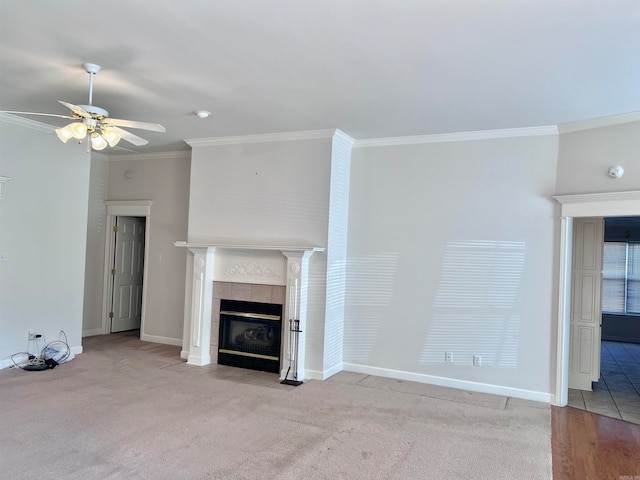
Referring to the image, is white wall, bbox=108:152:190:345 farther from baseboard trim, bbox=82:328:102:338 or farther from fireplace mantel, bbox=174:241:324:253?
fireplace mantel, bbox=174:241:324:253

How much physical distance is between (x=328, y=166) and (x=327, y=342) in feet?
6.58

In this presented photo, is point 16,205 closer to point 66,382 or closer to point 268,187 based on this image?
point 66,382

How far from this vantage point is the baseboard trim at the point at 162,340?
6598 mm

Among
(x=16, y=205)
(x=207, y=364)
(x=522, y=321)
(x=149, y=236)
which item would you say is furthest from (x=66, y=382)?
(x=522, y=321)

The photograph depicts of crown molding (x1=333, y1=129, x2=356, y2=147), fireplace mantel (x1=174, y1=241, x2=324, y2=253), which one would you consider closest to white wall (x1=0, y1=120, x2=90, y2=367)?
fireplace mantel (x1=174, y1=241, x2=324, y2=253)

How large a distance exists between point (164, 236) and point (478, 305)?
14.8 feet

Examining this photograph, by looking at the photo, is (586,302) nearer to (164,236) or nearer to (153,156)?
(164,236)

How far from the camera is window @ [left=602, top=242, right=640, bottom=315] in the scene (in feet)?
30.3

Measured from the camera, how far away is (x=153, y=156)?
22.5 ft

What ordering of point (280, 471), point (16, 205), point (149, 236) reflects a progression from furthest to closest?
1. point (149, 236)
2. point (16, 205)
3. point (280, 471)

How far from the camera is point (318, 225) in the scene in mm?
5203

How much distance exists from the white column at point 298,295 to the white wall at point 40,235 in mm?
2853

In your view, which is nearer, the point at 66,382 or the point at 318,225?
the point at 66,382

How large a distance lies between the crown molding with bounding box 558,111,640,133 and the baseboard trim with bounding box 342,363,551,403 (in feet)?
8.75
